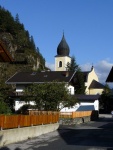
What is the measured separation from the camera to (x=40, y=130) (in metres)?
27.8

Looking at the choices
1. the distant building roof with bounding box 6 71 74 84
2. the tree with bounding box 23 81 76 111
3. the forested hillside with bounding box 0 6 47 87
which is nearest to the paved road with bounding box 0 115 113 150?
the tree with bounding box 23 81 76 111

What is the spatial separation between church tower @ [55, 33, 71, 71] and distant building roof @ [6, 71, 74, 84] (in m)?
41.0

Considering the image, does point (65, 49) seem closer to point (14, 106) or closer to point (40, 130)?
point (14, 106)

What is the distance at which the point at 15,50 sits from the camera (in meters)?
128

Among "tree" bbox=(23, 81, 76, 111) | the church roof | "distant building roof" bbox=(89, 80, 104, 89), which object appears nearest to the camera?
"tree" bbox=(23, 81, 76, 111)

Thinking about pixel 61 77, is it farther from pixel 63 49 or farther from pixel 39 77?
pixel 63 49

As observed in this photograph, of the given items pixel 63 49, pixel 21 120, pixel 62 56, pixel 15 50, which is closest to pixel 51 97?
pixel 21 120

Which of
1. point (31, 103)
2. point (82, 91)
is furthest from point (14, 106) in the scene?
point (82, 91)

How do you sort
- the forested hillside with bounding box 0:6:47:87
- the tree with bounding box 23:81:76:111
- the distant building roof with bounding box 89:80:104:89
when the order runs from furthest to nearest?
the distant building roof with bounding box 89:80:104:89, the forested hillside with bounding box 0:6:47:87, the tree with bounding box 23:81:76:111

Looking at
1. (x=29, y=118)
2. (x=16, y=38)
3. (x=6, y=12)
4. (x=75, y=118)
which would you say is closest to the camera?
(x=29, y=118)

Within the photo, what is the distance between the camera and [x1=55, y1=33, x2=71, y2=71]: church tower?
12321cm

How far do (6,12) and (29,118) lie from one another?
147m

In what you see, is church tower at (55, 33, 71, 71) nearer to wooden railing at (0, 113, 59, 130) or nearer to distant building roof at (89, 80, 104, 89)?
distant building roof at (89, 80, 104, 89)

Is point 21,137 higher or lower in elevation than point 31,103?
lower
